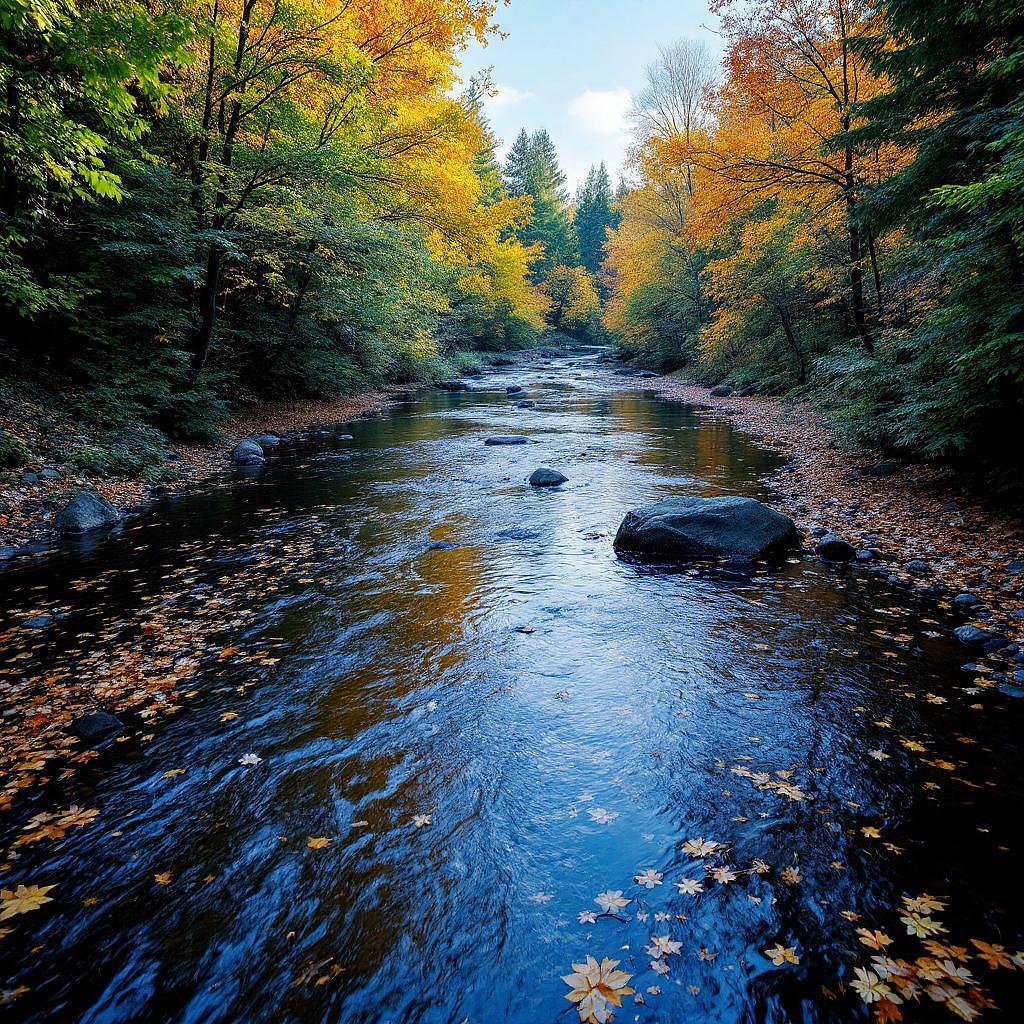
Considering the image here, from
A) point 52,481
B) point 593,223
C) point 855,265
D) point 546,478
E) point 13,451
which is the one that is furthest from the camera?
point 593,223

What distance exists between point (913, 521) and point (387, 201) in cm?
1498

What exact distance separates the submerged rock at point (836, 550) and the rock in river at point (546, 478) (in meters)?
5.21

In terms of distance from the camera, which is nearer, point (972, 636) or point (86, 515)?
point (972, 636)

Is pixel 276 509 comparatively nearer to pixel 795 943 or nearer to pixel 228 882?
pixel 228 882

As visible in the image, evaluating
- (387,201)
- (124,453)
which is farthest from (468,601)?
(387,201)

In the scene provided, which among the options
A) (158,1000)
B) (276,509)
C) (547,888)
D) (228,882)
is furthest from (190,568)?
(547,888)

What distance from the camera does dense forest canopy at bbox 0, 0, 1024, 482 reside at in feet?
20.8

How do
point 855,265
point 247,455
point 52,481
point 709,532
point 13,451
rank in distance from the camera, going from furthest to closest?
1. point 247,455
2. point 855,265
3. point 52,481
4. point 13,451
5. point 709,532

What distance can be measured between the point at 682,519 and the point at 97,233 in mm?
12215

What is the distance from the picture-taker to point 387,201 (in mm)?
15570

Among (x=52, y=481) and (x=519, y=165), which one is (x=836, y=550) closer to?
(x=52, y=481)

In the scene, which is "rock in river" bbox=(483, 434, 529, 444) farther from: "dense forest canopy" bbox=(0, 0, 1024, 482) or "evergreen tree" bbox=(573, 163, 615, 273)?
"evergreen tree" bbox=(573, 163, 615, 273)

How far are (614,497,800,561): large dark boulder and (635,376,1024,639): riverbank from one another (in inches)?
27.8

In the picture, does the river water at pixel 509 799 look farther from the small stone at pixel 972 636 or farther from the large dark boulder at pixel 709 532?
the large dark boulder at pixel 709 532
